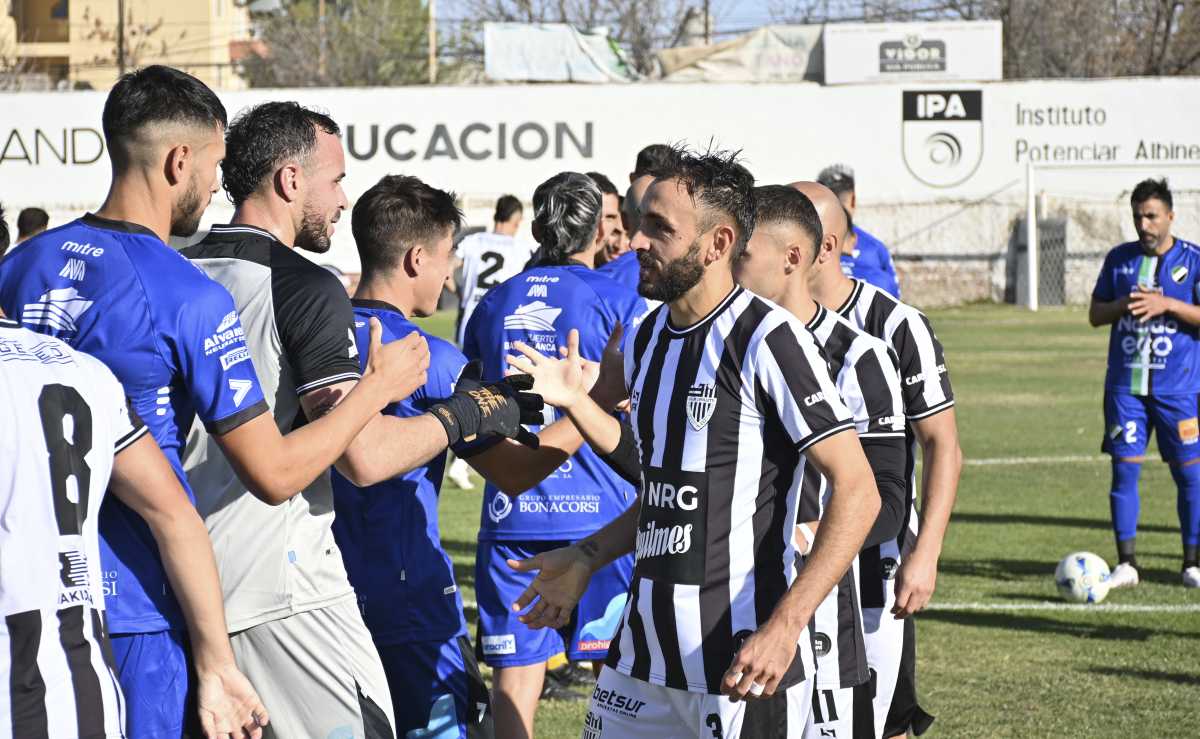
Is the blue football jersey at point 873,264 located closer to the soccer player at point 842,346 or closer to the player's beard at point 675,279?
the soccer player at point 842,346

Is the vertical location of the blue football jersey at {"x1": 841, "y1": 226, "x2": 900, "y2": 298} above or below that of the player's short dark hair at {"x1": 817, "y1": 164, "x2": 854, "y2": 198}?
below

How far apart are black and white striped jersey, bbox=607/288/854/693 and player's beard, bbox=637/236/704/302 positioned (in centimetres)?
10

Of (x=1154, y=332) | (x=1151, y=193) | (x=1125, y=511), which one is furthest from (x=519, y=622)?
(x=1151, y=193)

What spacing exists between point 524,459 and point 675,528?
0.92 meters

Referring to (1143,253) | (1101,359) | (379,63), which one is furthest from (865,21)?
(1143,253)

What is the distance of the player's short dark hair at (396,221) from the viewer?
4648 mm

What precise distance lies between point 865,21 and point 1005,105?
15.8 m

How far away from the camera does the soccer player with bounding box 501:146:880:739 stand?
144 inches

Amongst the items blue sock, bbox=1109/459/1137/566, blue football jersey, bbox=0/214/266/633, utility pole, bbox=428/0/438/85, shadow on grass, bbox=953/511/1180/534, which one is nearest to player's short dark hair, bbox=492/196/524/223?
shadow on grass, bbox=953/511/1180/534

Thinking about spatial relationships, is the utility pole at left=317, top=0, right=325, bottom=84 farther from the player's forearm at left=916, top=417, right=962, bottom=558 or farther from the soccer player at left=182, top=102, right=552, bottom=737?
the soccer player at left=182, top=102, right=552, bottom=737

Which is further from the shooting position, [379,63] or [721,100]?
[379,63]

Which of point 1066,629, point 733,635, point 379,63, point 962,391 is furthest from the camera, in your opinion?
point 379,63

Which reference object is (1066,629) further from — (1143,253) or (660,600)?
(660,600)

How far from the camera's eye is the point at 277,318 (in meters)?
3.75
